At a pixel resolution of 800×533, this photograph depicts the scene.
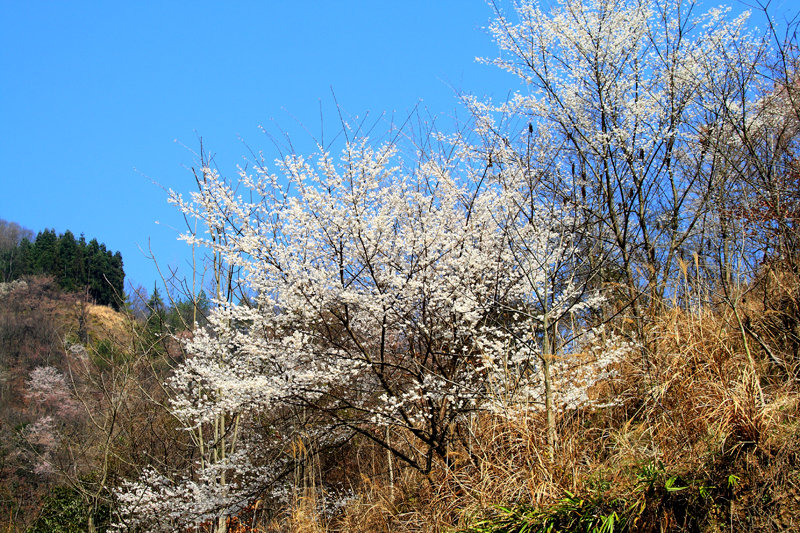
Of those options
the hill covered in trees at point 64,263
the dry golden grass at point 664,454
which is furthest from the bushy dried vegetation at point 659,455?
the hill covered in trees at point 64,263

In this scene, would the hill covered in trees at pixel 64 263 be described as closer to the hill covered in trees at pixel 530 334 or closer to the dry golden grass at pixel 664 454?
the hill covered in trees at pixel 530 334

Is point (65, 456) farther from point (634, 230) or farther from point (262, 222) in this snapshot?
point (634, 230)

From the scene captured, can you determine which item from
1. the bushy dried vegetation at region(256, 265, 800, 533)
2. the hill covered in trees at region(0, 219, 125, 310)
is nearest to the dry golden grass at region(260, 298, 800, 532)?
the bushy dried vegetation at region(256, 265, 800, 533)

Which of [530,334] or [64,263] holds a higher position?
[64,263]

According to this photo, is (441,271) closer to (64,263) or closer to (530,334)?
(530,334)

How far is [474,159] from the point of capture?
8.02 meters

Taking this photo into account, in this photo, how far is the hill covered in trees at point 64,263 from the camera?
4138cm

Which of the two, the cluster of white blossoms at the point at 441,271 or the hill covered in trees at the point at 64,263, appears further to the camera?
the hill covered in trees at the point at 64,263

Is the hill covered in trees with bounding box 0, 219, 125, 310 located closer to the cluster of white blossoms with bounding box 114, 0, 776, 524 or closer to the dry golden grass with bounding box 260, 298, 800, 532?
the cluster of white blossoms with bounding box 114, 0, 776, 524

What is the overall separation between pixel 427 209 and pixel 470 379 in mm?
1769

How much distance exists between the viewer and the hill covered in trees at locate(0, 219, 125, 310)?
41.4m

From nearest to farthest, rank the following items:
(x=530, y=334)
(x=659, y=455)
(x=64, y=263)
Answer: (x=659, y=455), (x=530, y=334), (x=64, y=263)

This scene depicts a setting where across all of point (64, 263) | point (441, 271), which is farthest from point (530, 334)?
point (64, 263)

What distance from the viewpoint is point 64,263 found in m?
42.4
